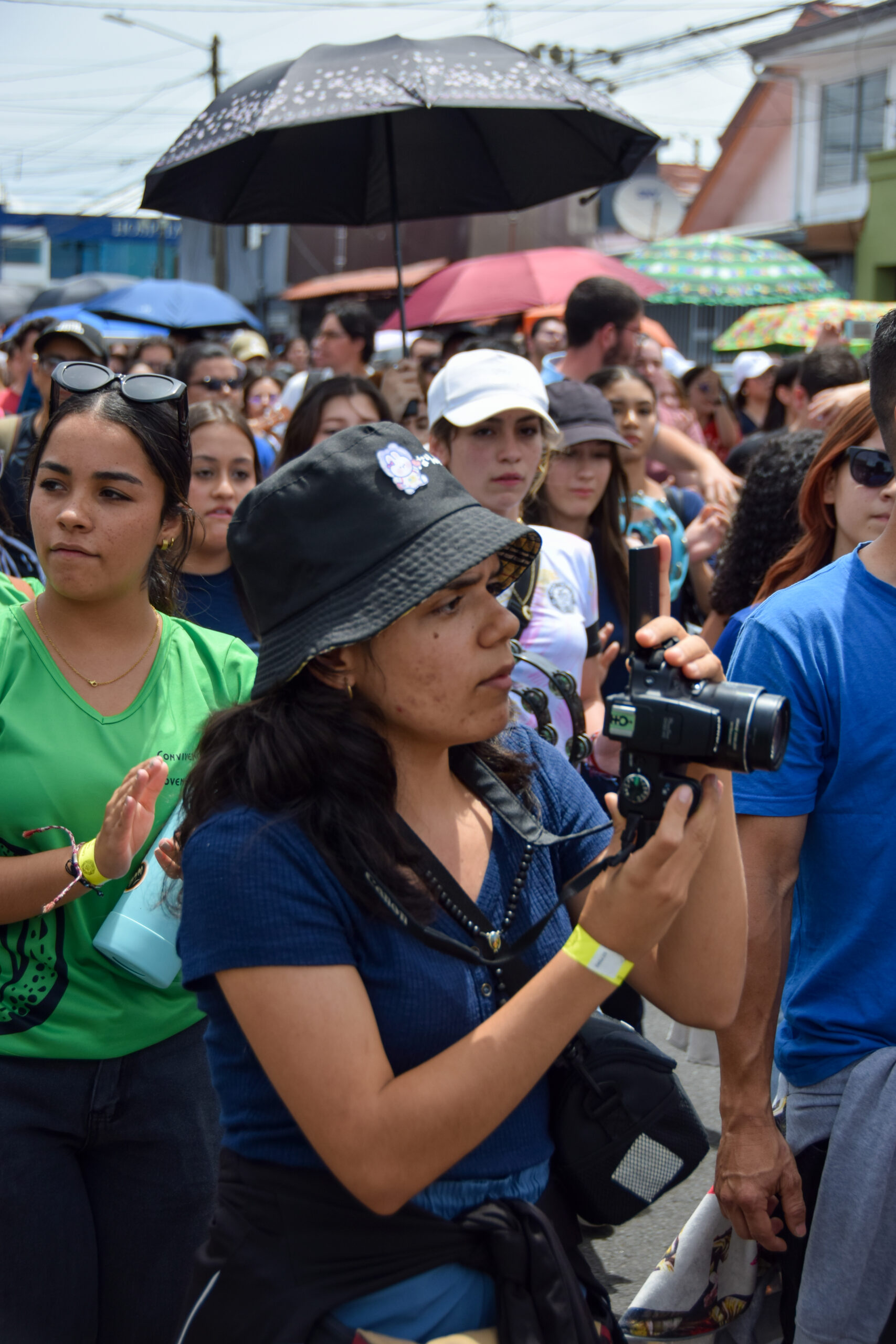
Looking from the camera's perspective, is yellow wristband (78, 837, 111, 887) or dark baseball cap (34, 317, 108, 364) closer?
→ yellow wristband (78, 837, 111, 887)

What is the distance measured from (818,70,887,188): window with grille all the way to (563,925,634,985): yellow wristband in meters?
27.1

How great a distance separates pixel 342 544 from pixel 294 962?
0.52 metres

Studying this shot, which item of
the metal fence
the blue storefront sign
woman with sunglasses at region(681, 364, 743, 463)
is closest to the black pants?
woman with sunglasses at region(681, 364, 743, 463)

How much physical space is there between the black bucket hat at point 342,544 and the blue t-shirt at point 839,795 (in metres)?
0.67

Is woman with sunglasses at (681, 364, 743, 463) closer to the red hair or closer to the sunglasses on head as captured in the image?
the sunglasses on head

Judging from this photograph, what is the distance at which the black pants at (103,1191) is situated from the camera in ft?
7.04

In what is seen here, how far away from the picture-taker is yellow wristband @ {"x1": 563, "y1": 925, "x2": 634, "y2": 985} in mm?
1481

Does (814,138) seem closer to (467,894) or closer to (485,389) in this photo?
(485,389)

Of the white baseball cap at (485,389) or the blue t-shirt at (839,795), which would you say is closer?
the blue t-shirt at (839,795)

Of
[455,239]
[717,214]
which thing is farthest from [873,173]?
[455,239]

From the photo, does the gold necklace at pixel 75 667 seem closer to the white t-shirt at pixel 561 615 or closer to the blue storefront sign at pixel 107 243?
the white t-shirt at pixel 561 615

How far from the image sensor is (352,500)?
5.32 feet

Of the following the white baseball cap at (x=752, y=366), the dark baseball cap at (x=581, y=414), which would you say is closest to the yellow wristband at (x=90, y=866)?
the dark baseball cap at (x=581, y=414)

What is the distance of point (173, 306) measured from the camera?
13594mm
